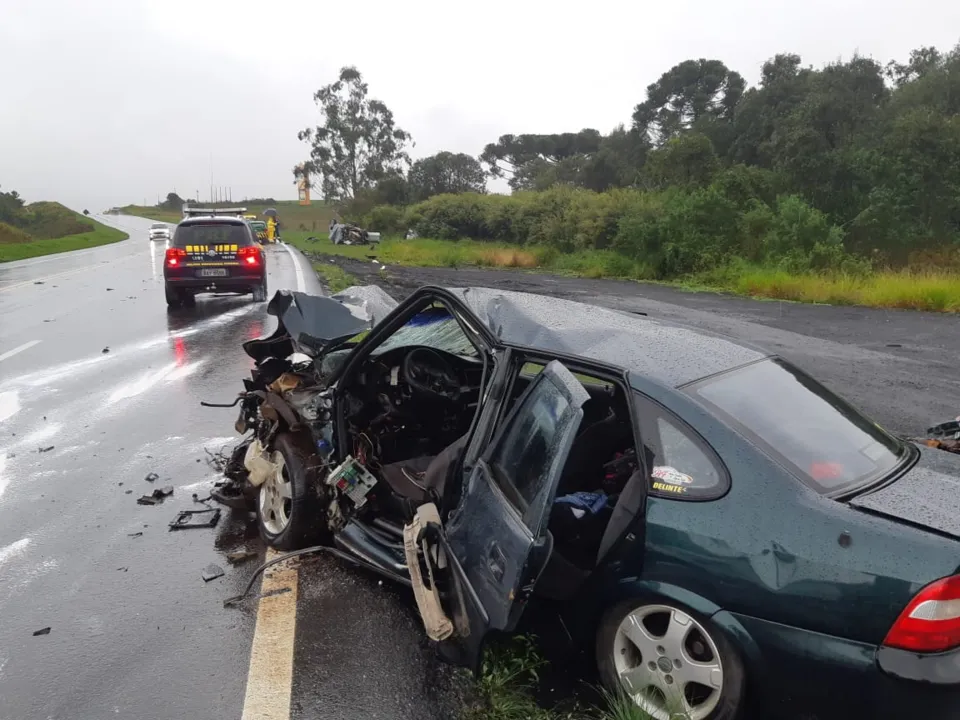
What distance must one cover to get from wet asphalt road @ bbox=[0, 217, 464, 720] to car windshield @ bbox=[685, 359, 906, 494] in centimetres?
156

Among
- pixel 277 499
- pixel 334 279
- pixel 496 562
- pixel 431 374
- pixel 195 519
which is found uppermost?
pixel 431 374

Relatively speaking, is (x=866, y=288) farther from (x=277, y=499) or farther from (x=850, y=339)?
(x=277, y=499)

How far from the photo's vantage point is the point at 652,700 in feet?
8.86

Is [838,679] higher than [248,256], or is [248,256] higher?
[248,256]

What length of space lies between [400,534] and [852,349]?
9569 mm

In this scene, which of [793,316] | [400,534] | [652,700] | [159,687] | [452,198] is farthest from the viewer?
[452,198]

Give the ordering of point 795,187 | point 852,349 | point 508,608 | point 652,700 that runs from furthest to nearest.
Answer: point 795,187 → point 852,349 → point 652,700 → point 508,608

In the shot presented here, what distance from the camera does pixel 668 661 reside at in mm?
2600

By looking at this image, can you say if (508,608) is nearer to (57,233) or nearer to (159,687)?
(159,687)

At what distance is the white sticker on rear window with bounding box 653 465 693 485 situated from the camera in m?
2.61

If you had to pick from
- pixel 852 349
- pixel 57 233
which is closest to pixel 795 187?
pixel 852 349

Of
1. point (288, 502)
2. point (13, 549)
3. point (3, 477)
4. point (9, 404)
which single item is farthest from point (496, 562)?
point (9, 404)

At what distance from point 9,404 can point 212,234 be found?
812 cm

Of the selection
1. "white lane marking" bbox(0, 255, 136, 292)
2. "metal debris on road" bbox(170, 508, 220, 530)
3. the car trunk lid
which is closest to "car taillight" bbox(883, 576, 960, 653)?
the car trunk lid
